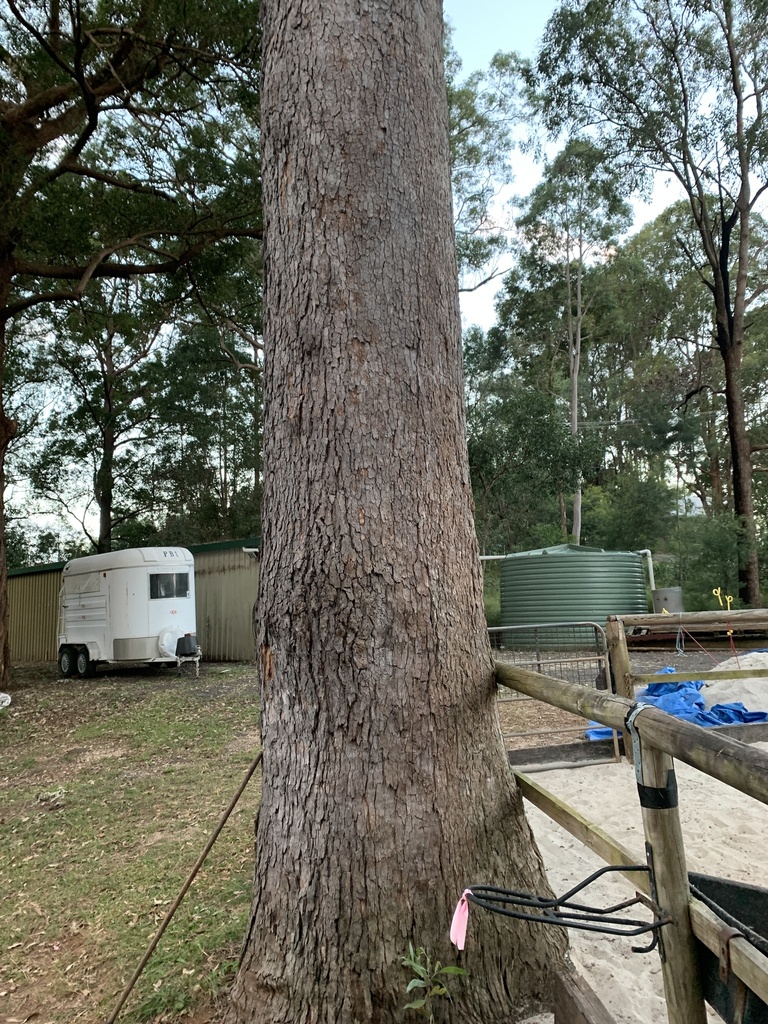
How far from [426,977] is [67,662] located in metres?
13.8

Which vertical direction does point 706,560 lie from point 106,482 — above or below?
below

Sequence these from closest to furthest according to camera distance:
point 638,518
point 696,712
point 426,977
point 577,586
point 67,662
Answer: point 426,977, point 696,712, point 67,662, point 577,586, point 638,518

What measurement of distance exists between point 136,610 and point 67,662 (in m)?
2.70

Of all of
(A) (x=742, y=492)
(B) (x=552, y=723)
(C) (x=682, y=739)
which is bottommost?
(B) (x=552, y=723)

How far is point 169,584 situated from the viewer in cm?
1293

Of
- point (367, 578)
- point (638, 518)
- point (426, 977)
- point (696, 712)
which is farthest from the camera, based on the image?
point (638, 518)

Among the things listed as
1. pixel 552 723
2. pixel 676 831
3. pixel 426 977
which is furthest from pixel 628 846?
pixel 552 723

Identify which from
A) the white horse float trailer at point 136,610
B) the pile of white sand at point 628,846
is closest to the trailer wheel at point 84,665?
the white horse float trailer at point 136,610

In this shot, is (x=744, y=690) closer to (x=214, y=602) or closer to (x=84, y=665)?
(x=84, y=665)

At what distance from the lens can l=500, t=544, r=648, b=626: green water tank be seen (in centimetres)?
1551

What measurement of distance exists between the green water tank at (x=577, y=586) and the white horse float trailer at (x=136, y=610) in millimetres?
7556

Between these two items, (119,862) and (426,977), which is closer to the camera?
(426,977)

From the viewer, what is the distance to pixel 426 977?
1.90 m

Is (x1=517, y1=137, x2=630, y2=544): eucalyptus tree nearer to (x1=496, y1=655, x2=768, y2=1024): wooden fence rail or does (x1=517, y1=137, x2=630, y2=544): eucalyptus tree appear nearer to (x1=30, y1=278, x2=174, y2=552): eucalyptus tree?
(x1=30, y1=278, x2=174, y2=552): eucalyptus tree
